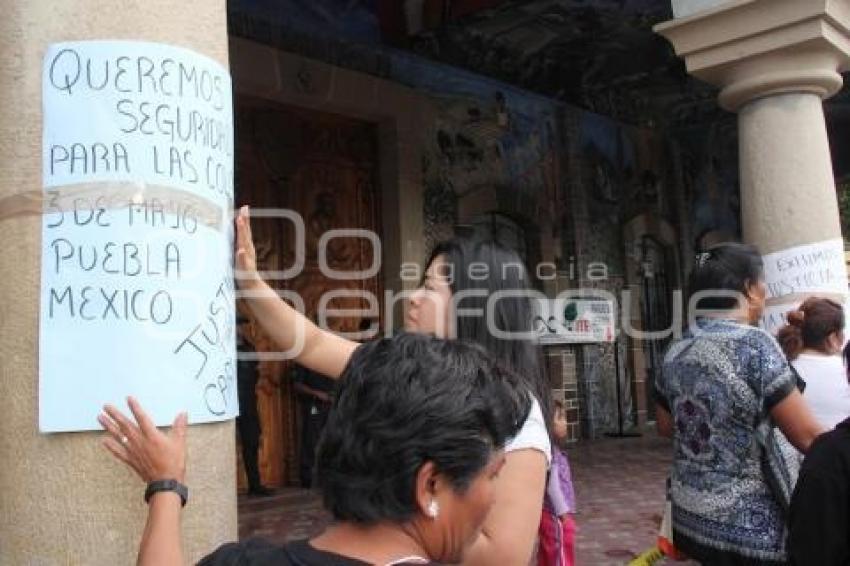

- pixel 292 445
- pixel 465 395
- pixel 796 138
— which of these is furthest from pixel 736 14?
pixel 292 445

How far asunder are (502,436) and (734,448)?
164 cm

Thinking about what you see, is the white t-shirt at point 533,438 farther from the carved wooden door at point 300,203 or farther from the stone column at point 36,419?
the carved wooden door at point 300,203

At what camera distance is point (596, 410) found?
37.1 feet

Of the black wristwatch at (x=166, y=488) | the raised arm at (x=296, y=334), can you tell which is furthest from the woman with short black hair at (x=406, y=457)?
the raised arm at (x=296, y=334)

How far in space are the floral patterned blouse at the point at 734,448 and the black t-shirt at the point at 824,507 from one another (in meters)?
0.58

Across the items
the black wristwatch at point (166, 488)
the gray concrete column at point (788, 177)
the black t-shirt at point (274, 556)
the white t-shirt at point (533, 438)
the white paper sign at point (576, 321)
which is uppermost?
the gray concrete column at point (788, 177)

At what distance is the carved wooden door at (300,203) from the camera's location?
25.9 feet

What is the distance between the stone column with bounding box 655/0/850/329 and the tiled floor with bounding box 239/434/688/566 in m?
2.06

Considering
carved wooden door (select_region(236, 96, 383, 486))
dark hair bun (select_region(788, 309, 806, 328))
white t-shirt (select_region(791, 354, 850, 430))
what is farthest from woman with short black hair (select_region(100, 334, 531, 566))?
carved wooden door (select_region(236, 96, 383, 486))

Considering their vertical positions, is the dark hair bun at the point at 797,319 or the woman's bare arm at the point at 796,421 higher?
the dark hair bun at the point at 797,319

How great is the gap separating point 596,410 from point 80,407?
10.2m

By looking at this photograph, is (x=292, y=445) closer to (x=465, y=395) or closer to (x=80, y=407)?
(x=80, y=407)

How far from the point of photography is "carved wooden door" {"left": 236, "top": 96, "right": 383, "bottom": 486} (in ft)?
25.9

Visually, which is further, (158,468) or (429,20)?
(429,20)
